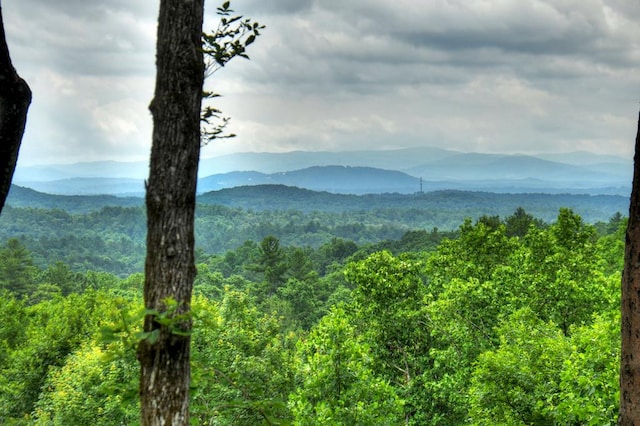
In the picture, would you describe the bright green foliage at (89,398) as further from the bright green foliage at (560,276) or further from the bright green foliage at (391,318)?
the bright green foliage at (560,276)

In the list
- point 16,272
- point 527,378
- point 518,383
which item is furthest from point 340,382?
point 16,272

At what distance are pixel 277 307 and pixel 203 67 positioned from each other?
6426 centimetres

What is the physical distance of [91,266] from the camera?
139 metres

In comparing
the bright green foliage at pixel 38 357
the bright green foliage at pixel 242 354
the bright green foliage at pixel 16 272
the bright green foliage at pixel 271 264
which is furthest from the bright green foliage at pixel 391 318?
the bright green foliage at pixel 271 264

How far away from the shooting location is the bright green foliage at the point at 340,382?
12.8 metres

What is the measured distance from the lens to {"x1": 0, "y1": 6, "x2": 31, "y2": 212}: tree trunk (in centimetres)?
383

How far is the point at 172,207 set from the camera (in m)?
3.59

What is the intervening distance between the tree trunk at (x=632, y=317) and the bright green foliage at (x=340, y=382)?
8.92m

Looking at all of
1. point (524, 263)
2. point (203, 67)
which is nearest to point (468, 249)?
point (524, 263)

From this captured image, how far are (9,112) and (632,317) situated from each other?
189 inches

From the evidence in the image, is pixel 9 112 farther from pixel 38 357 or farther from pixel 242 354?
pixel 38 357

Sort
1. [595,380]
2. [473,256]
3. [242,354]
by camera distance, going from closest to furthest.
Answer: [595,380] → [242,354] → [473,256]

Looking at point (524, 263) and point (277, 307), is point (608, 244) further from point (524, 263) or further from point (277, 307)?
point (277, 307)

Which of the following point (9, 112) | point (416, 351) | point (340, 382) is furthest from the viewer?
point (416, 351)
